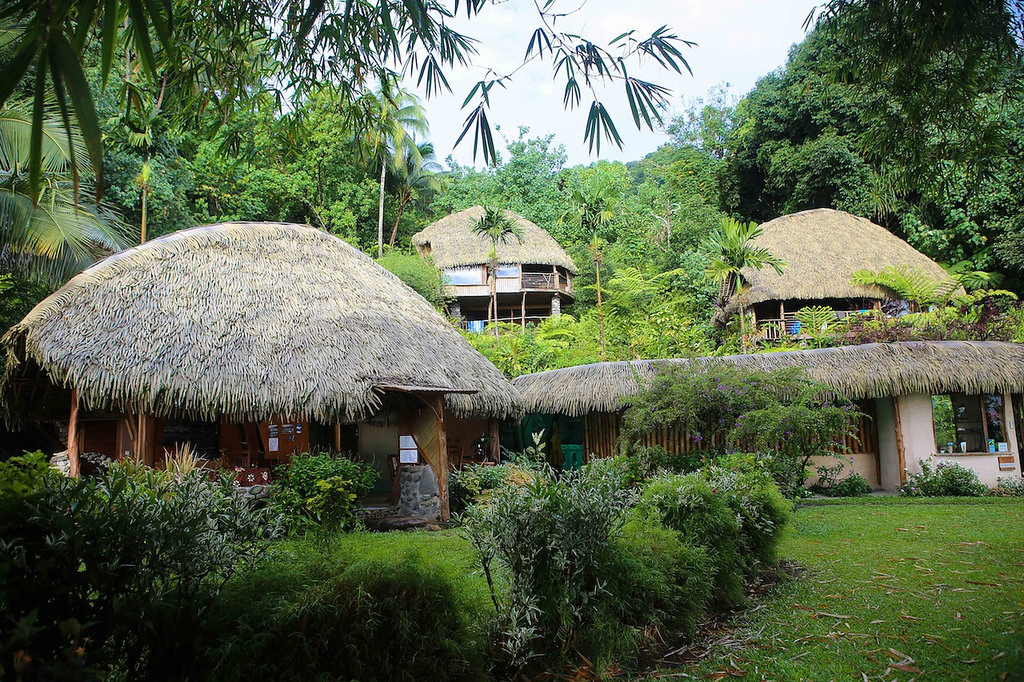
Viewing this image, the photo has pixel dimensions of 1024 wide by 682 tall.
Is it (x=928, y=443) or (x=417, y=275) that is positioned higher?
(x=417, y=275)

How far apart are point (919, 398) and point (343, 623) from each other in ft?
43.2

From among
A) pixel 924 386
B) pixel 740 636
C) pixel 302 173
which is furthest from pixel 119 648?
pixel 302 173

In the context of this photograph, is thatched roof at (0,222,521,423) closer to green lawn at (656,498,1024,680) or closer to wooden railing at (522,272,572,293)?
green lawn at (656,498,1024,680)

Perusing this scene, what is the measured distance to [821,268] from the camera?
72.7 feet

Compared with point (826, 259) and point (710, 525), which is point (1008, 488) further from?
point (826, 259)

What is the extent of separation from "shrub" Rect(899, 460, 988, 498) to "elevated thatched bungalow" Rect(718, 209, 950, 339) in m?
8.87

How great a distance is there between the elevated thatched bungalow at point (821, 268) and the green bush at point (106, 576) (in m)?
20.2

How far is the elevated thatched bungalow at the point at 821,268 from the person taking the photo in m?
21.8

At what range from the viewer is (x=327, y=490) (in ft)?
29.0

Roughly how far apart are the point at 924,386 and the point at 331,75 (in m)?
12.0

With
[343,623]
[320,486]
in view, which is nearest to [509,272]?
[320,486]

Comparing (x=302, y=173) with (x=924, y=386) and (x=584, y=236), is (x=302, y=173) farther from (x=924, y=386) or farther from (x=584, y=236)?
(x=924, y=386)

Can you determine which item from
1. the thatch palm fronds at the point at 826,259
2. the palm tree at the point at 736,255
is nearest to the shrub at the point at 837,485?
the palm tree at the point at 736,255

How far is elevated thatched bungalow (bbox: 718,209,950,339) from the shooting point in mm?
21781
